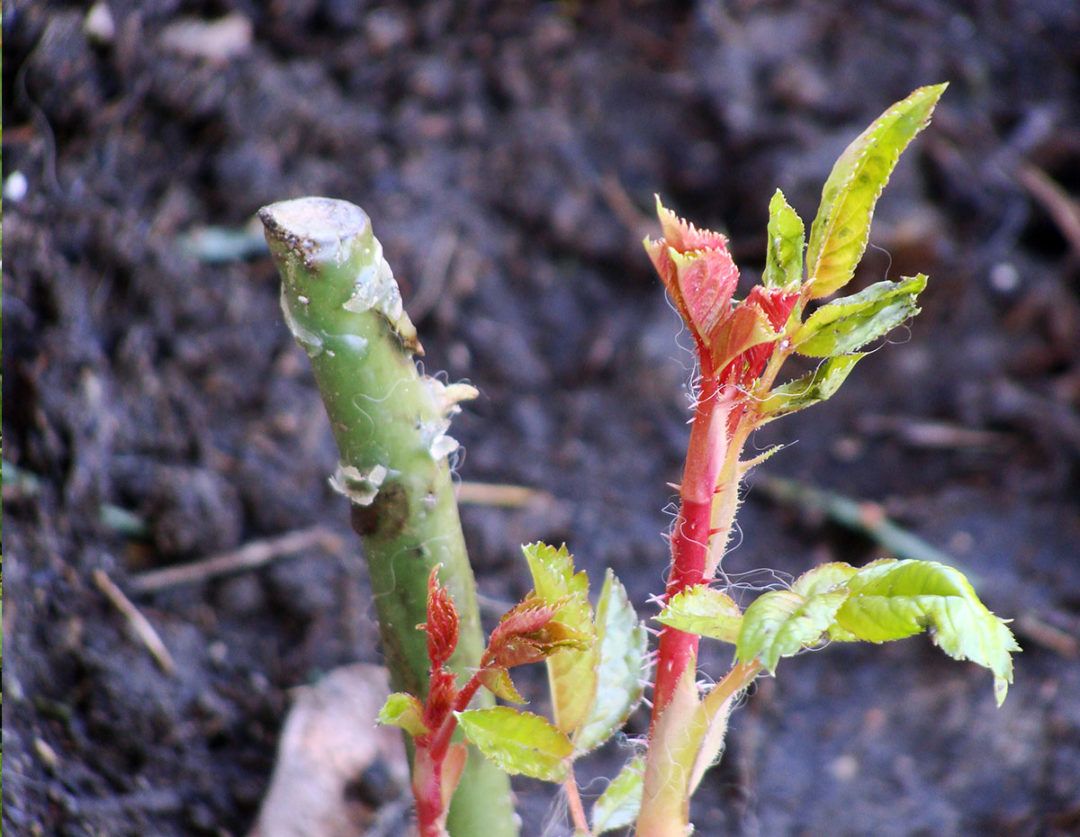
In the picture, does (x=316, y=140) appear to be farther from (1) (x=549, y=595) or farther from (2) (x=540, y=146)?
(1) (x=549, y=595)

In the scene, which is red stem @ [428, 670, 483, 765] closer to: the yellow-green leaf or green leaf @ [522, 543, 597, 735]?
green leaf @ [522, 543, 597, 735]

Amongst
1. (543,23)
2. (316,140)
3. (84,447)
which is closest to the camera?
(84,447)

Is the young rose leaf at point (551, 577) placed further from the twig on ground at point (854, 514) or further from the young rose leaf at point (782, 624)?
the twig on ground at point (854, 514)

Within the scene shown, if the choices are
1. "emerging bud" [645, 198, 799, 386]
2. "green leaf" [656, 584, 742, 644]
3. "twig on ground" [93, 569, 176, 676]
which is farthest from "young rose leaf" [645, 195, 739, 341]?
"twig on ground" [93, 569, 176, 676]

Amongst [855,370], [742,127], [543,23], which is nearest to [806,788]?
[855,370]

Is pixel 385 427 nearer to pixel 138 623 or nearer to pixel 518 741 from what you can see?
pixel 518 741
